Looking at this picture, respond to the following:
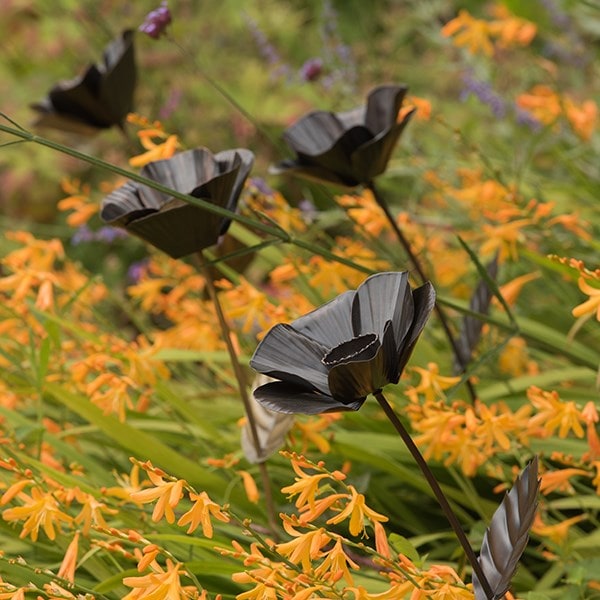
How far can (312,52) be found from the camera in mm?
4332

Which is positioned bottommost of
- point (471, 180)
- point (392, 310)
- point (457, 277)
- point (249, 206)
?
point (457, 277)

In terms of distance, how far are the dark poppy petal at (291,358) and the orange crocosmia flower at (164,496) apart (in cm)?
10

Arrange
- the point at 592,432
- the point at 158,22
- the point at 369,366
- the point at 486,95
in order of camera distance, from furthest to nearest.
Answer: the point at 486,95 < the point at 158,22 < the point at 592,432 < the point at 369,366

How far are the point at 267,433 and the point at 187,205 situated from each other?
0.90 feet

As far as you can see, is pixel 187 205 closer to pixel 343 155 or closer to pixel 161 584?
pixel 343 155

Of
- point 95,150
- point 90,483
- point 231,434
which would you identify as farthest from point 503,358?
point 95,150

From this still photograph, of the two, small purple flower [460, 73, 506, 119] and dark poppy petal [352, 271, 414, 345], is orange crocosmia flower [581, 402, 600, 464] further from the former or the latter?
small purple flower [460, 73, 506, 119]

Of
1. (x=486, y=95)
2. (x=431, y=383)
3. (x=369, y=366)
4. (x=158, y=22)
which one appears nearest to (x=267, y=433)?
(x=431, y=383)

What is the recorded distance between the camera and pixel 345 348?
73 centimetres

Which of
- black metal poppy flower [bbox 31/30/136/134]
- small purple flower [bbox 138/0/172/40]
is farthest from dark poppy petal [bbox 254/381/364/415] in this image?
black metal poppy flower [bbox 31/30/136/134]

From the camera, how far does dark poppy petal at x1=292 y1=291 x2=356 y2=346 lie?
80 cm

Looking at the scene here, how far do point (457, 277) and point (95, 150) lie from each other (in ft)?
8.34

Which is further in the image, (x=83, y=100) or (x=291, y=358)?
(x=83, y=100)

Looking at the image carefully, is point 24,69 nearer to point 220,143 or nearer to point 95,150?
point 95,150
